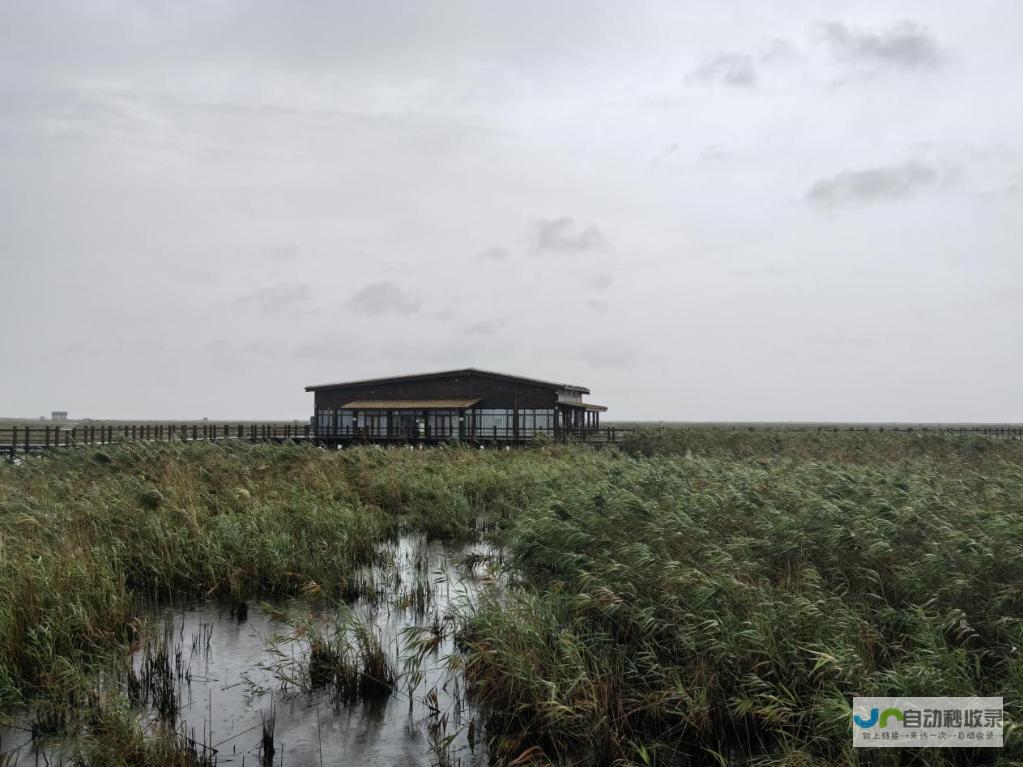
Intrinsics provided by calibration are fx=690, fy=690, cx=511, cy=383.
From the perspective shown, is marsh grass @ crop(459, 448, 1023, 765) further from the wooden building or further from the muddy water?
the wooden building

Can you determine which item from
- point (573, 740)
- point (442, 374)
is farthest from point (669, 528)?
point (442, 374)

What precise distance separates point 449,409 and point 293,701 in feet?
125

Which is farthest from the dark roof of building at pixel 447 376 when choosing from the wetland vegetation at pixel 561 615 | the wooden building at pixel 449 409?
the wetland vegetation at pixel 561 615

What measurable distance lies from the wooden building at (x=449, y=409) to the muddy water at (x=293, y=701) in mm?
32677

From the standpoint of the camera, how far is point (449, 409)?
45875 mm

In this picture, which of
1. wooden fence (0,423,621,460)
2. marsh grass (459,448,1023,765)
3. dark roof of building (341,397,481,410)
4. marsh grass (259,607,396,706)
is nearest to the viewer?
marsh grass (459,448,1023,765)

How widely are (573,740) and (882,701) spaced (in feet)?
9.25

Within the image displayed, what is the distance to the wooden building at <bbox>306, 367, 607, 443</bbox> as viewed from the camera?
150 ft

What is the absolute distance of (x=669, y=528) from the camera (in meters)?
11.0

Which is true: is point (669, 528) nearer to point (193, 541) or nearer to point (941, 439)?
point (193, 541)

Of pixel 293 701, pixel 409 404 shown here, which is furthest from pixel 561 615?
pixel 409 404

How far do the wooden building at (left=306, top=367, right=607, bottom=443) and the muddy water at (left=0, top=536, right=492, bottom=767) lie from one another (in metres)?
32.7

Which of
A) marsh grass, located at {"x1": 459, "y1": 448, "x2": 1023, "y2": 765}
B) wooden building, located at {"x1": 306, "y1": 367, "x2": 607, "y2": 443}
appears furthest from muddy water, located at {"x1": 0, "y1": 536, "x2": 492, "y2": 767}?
wooden building, located at {"x1": 306, "y1": 367, "x2": 607, "y2": 443}

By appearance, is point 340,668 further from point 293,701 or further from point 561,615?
point 561,615
